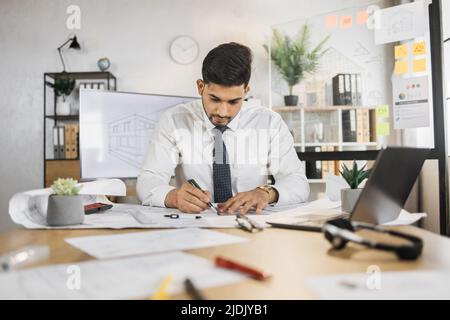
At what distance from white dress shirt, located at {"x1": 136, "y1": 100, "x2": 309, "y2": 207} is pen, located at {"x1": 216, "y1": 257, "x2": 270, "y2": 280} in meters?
1.12

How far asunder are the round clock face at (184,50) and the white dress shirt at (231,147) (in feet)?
6.85

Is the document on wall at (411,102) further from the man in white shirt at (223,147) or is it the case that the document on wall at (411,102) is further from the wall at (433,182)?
the man in white shirt at (223,147)

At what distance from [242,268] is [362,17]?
8.45 feet

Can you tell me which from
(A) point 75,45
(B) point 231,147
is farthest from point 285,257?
(A) point 75,45

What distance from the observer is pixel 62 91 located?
12.2 feet

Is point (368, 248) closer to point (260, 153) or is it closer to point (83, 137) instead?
point (260, 153)

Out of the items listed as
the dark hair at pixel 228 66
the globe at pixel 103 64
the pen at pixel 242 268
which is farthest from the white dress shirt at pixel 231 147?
the globe at pixel 103 64

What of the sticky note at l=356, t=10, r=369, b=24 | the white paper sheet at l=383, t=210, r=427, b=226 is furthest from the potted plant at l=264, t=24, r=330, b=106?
the white paper sheet at l=383, t=210, r=427, b=226

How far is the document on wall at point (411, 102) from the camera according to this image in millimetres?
2379

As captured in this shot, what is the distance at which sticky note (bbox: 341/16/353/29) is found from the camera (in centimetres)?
272

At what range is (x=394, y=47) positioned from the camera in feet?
8.54

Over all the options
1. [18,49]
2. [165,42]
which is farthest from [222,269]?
[18,49]

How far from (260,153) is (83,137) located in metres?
1.88

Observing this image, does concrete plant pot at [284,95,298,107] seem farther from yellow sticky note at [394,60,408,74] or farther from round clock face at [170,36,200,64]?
round clock face at [170,36,200,64]
